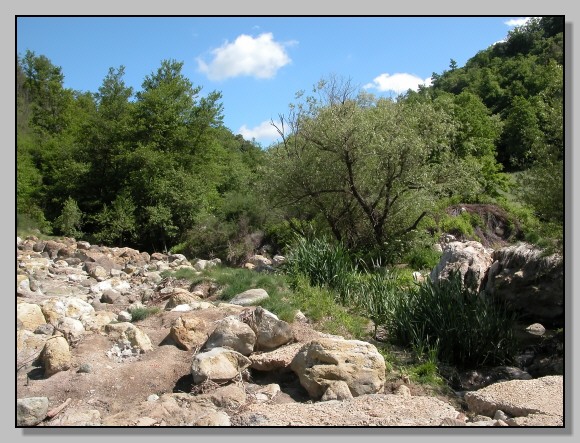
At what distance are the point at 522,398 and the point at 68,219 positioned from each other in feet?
22.6

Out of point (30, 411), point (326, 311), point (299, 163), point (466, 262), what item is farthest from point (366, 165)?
point (30, 411)

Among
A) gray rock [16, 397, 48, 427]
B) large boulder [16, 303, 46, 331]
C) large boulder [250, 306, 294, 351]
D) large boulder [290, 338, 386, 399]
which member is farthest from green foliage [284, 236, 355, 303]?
gray rock [16, 397, 48, 427]

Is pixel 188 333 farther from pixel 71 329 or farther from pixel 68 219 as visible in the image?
pixel 68 219

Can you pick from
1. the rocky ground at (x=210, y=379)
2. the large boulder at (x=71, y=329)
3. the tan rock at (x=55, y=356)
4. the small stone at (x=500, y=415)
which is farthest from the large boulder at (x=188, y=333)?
the small stone at (x=500, y=415)

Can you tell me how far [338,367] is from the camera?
6.58 meters

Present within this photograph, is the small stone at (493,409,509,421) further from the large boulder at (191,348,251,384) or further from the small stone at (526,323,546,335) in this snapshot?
the small stone at (526,323,546,335)

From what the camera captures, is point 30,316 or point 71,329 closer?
point 30,316

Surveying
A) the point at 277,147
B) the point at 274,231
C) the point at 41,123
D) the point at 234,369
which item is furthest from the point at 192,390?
the point at 274,231

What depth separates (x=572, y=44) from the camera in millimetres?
5969

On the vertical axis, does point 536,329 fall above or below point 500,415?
above

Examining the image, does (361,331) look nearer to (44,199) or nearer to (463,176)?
(44,199)

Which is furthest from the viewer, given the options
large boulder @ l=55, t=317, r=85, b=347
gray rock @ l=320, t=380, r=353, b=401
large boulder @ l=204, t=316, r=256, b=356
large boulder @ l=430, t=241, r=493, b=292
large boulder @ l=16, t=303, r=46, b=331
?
large boulder @ l=430, t=241, r=493, b=292

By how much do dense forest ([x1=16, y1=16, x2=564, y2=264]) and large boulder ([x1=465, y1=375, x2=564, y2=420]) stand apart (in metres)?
1.96

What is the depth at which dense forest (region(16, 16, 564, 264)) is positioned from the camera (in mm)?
7199
